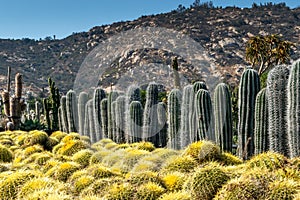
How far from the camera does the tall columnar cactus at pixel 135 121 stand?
891 centimetres

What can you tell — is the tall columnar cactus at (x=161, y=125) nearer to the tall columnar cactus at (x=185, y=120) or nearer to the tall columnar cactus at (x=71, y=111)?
the tall columnar cactus at (x=185, y=120)

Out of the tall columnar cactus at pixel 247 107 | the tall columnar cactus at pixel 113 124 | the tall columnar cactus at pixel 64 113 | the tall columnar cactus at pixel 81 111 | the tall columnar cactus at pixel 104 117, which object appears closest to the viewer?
the tall columnar cactus at pixel 247 107

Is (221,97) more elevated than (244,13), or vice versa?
(244,13)

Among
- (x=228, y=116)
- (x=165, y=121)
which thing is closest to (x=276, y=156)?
(x=228, y=116)

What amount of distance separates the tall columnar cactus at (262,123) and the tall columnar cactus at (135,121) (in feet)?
11.1

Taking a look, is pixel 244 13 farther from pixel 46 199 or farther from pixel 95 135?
pixel 46 199

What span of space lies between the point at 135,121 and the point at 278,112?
394 cm

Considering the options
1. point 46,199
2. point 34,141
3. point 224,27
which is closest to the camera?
point 46,199

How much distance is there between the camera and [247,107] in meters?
6.68

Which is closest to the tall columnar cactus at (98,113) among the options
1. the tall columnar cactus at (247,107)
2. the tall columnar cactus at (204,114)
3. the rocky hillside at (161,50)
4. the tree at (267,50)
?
the tall columnar cactus at (204,114)

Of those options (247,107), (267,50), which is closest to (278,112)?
(247,107)

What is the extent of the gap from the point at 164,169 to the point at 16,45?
81.8 meters

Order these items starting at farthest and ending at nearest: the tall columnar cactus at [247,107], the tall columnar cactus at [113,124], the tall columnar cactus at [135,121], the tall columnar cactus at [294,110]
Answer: the tall columnar cactus at [113,124]
the tall columnar cactus at [135,121]
the tall columnar cactus at [247,107]
the tall columnar cactus at [294,110]

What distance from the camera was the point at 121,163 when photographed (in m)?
4.11
